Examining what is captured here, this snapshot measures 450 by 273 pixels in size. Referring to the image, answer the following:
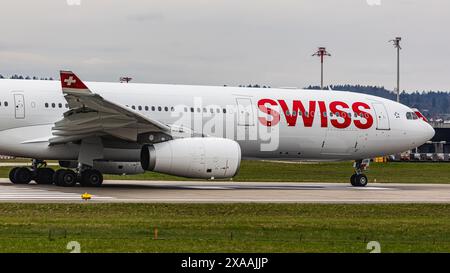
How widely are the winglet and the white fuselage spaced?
11.1 ft

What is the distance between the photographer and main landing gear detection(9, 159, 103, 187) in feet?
101

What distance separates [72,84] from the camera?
91.7 feet

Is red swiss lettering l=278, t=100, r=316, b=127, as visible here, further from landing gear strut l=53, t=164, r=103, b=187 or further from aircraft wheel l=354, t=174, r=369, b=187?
landing gear strut l=53, t=164, r=103, b=187

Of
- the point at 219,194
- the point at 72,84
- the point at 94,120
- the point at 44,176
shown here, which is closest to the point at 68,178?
the point at 44,176

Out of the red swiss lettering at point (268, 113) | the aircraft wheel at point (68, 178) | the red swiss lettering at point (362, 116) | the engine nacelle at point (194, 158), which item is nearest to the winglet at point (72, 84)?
the engine nacelle at point (194, 158)

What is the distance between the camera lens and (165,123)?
107 ft

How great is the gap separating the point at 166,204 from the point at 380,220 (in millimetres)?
5755

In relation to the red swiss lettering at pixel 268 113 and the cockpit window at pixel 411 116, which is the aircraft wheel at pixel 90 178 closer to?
the red swiss lettering at pixel 268 113

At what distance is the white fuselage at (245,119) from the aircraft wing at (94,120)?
74 centimetres

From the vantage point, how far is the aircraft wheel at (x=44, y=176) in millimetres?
32781

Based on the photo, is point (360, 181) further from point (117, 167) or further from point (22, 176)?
point (22, 176)

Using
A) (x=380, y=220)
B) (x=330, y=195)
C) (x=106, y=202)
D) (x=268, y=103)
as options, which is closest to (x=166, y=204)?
(x=106, y=202)

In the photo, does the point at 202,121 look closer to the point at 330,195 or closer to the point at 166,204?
the point at 330,195

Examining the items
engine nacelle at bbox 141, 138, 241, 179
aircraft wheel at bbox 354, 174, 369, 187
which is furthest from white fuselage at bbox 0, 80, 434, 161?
engine nacelle at bbox 141, 138, 241, 179
